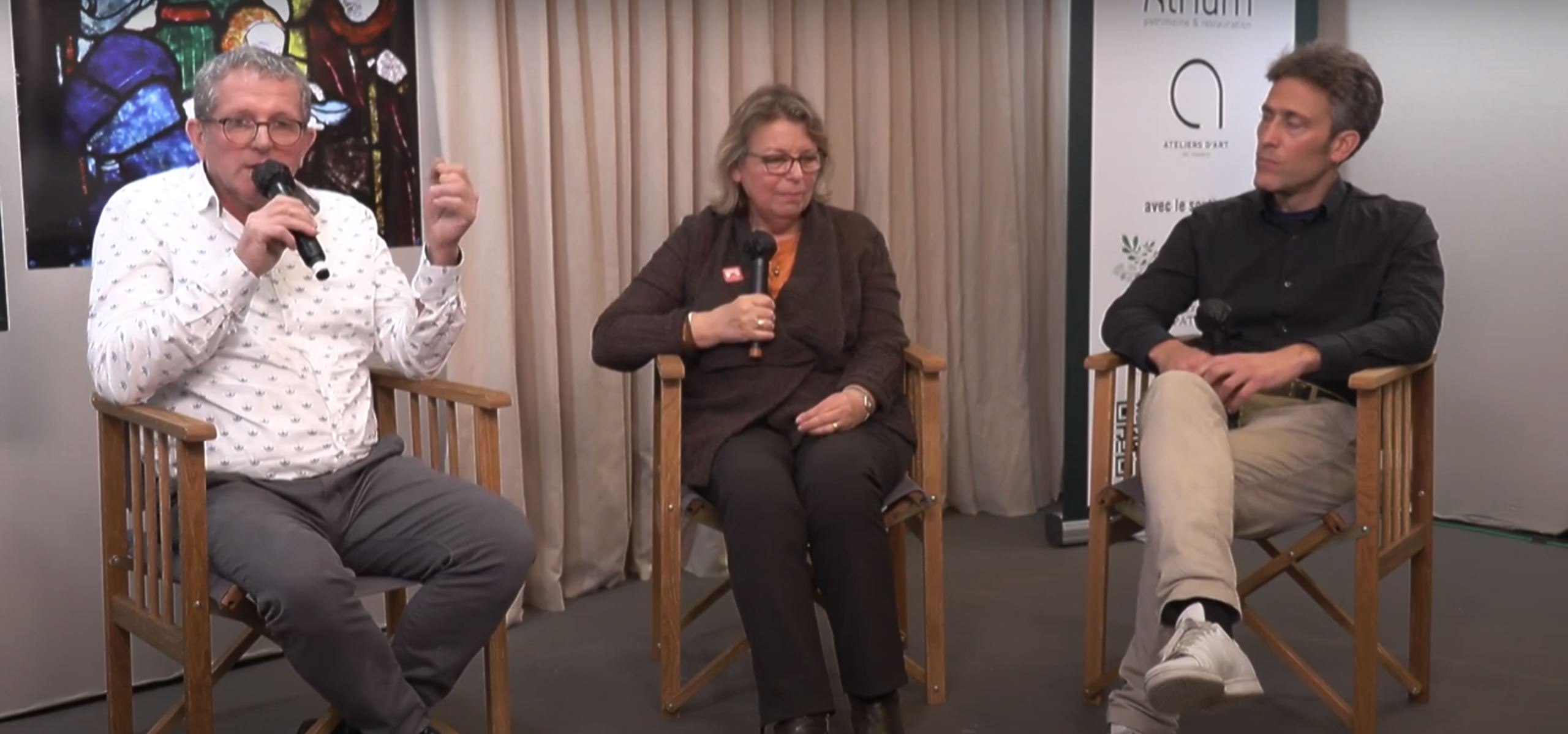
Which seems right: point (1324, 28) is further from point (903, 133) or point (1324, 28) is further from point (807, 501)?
point (807, 501)

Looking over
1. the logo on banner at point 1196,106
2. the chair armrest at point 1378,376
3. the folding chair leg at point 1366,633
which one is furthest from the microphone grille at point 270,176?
the logo on banner at point 1196,106

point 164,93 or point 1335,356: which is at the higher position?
point 164,93

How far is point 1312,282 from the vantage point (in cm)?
285

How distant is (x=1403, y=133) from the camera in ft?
14.1

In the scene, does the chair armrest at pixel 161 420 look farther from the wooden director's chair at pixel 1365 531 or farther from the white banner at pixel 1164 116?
the white banner at pixel 1164 116

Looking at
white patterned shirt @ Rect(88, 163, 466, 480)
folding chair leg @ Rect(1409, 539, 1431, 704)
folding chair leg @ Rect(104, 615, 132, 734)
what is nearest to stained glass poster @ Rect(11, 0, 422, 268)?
white patterned shirt @ Rect(88, 163, 466, 480)

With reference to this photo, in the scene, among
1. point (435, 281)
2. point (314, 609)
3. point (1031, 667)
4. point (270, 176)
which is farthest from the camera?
point (1031, 667)

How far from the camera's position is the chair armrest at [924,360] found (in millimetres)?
2846

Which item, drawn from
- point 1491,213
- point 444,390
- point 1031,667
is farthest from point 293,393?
point 1491,213

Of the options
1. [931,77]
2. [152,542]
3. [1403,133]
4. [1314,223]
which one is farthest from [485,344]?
[1403,133]

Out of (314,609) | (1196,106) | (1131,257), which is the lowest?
(314,609)

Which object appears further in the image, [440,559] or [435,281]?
[435,281]

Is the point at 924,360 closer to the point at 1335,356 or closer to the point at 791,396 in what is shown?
the point at 791,396

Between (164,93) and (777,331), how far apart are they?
1277 millimetres
